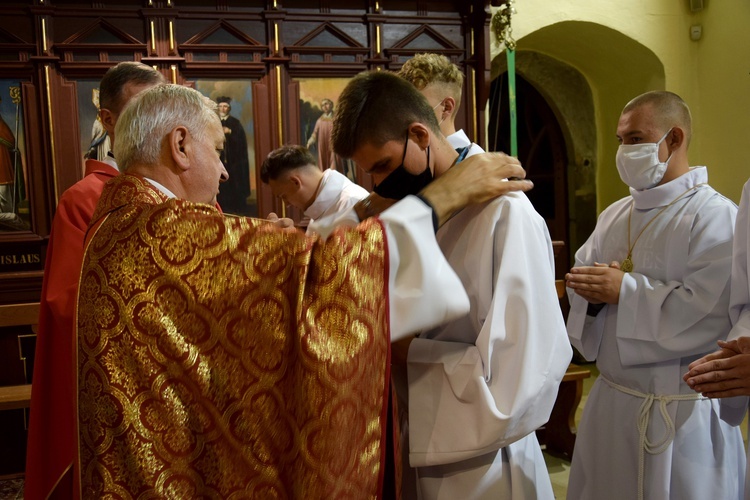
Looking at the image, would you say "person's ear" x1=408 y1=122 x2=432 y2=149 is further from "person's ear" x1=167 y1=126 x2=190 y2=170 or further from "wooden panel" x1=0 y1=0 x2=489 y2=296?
"wooden panel" x1=0 y1=0 x2=489 y2=296

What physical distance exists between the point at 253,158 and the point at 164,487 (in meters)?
4.59

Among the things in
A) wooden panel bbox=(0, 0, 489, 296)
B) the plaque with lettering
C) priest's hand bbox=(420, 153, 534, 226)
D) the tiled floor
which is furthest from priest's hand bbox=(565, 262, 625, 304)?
the plaque with lettering

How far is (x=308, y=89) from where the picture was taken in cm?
598

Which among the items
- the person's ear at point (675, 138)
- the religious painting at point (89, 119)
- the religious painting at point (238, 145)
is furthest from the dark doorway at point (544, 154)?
the person's ear at point (675, 138)

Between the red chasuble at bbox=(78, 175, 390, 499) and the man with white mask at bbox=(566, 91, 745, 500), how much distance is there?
172 centimetres

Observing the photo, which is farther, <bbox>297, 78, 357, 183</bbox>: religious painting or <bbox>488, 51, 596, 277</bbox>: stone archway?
<bbox>488, 51, 596, 277</bbox>: stone archway

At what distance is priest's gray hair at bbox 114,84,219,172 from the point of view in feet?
5.69

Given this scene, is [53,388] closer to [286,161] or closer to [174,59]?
[286,161]

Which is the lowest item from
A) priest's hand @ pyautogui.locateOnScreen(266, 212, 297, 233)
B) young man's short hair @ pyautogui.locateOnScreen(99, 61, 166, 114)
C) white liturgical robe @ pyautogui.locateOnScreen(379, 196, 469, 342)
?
white liturgical robe @ pyautogui.locateOnScreen(379, 196, 469, 342)

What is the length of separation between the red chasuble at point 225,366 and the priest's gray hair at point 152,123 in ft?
0.94

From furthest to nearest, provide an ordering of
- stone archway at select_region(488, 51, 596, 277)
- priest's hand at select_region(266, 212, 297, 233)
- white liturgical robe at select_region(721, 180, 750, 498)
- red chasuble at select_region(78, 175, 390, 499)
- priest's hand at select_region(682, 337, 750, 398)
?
stone archway at select_region(488, 51, 596, 277), white liturgical robe at select_region(721, 180, 750, 498), priest's hand at select_region(682, 337, 750, 398), priest's hand at select_region(266, 212, 297, 233), red chasuble at select_region(78, 175, 390, 499)

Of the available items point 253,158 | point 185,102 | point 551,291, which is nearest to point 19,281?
point 253,158

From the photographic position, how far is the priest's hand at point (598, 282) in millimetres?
2928

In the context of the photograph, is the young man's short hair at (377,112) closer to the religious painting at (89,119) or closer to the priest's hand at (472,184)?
the priest's hand at (472,184)
